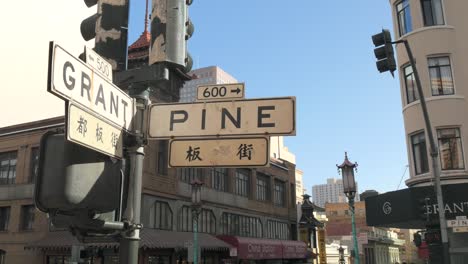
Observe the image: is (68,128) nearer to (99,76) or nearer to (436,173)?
(99,76)

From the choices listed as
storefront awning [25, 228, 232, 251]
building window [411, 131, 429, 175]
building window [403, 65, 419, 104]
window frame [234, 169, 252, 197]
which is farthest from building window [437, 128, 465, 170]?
window frame [234, 169, 252, 197]

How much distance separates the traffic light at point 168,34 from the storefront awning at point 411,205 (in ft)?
52.0

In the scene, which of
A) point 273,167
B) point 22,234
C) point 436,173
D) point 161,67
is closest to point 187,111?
point 161,67

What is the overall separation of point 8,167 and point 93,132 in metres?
36.0

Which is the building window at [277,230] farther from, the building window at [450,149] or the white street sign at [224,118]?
the white street sign at [224,118]

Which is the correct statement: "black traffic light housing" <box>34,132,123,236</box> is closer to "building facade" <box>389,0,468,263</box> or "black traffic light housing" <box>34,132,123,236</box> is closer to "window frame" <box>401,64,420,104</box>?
"building facade" <box>389,0,468,263</box>

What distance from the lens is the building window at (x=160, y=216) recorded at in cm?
3076

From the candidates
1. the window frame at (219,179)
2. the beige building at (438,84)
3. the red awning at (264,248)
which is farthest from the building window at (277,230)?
the beige building at (438,84)

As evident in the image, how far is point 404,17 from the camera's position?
78.4 ft

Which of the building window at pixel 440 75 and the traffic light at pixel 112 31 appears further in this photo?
the building window at pixel 440 75

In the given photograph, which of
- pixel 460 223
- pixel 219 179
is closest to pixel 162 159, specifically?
pixel 219 179

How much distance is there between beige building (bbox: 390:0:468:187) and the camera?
21.5 meters

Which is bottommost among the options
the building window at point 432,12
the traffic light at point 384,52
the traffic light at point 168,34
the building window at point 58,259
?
the building window at point 58,259

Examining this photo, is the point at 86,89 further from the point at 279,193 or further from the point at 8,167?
the point at 279,193
